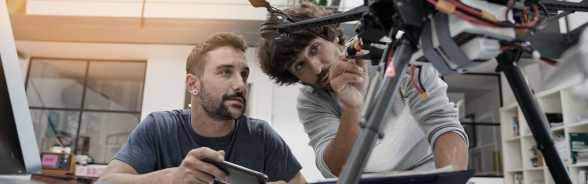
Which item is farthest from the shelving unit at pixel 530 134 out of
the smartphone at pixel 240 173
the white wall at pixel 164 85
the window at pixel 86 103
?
the window at pixel 86 103

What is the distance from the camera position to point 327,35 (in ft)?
4.41

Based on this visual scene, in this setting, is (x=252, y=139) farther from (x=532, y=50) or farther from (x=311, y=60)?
(x=532, y=50)

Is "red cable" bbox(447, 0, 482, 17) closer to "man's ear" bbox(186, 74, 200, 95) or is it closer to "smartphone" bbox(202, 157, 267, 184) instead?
"smartphone" bbox(202, 157, 267, 184)

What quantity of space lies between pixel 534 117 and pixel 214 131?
1039 millimetres

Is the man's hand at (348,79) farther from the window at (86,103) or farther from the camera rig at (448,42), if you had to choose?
the window at (86,103)

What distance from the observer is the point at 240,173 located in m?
0.81

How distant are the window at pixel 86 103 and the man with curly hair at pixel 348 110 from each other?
4.48 metres

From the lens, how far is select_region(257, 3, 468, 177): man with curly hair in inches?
38.4

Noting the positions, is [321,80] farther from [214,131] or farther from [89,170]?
[89,170]

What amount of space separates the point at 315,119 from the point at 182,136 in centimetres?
45

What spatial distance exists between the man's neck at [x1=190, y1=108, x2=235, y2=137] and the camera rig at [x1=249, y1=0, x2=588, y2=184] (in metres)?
0.87

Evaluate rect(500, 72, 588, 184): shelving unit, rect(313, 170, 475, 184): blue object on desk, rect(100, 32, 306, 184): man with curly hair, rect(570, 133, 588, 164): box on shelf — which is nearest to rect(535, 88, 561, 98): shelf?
rect(500, 72, 588, 184): shelving unit

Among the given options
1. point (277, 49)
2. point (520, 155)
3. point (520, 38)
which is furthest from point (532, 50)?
point (520, 155)

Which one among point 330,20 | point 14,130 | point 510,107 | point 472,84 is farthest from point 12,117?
point 472,84
